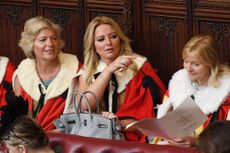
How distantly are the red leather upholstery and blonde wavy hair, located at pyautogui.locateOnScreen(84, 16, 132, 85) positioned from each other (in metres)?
1.19

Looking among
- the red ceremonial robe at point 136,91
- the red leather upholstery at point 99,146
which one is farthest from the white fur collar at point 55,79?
the red leather upholstery at point 99,146

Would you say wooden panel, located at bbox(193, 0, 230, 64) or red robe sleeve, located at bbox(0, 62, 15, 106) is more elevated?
wooden panel, located at bbox(193, 0, 230, 64)

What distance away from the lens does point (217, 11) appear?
5.37 meters

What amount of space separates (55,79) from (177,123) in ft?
4.85

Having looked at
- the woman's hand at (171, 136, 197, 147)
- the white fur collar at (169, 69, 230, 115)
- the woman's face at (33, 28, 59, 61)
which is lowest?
the woman's hand at (171, 136, 197, 147)

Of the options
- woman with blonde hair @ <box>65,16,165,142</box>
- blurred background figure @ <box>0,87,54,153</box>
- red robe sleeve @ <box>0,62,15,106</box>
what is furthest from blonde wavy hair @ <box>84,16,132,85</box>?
blurred background figure @ <box>0,87,54,153</box>

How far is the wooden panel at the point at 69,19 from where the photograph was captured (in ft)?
20.0

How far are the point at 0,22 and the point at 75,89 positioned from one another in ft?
4.19

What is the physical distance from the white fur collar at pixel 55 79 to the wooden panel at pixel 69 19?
1.42ft

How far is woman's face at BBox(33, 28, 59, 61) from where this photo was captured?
5570mm

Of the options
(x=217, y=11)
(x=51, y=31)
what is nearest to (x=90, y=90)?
(x=51, y=31)

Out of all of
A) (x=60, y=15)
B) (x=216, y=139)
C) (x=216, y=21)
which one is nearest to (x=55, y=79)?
(x=60, y=15)

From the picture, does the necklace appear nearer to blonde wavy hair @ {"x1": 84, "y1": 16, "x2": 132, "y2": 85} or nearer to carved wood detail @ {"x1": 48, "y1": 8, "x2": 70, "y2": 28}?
blonde wavy hair @ {"x1": 84, "y1": 16, "x2": 132, "y2": 85}

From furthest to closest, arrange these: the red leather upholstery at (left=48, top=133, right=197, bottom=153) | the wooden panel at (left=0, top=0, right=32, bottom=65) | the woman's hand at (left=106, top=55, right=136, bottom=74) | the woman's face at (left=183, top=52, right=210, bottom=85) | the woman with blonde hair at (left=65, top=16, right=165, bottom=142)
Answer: the wooden panel at (left=0, top=0, right=32, bottom=65), the woman with blonde hair at (left=65, top=16, right=165, bottom=142), the woman's hand at (left=106, top=55, right=136, bottom=74), the woman's face at (left=183, top=52, right=210, bottom=85), the red leather upholstery at (left=48, top=133, right=197, bottom=153)
